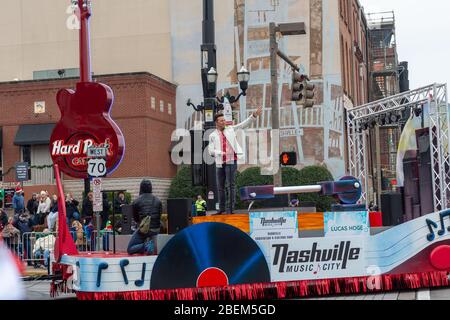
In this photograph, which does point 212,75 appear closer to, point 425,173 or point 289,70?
point 425,173

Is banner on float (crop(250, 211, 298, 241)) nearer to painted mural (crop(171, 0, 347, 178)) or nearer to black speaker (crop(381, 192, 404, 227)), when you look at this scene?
black speaker (crop(381, 192, 404, 227))

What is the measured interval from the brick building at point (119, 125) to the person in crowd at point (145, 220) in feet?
83.4

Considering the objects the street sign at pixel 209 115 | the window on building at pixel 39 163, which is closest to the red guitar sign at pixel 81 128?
the street sign at pixel 209 115

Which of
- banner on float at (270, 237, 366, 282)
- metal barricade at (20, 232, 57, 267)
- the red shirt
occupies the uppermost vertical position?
the red shirt

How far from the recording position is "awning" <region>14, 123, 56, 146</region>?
36.0 meters

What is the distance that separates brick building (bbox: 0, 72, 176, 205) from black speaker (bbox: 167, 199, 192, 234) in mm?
25895

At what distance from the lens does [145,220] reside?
32.9 feet

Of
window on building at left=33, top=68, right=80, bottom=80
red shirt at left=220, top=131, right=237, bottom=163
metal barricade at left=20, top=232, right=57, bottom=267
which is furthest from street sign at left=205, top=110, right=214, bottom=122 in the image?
window on building at left=33, top=68, right=80, bottom=80

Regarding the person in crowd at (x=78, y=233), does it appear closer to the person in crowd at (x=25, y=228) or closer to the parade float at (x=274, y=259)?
the person in crowd at (x=25, y=228)

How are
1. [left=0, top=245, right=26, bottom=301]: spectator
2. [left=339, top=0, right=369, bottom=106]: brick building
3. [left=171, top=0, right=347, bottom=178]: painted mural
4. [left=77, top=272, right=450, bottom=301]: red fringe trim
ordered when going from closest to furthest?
[left=0, top=245, right=26, bottom=301]: spectator
[left=77, top=272, right=450, bottom=301]: red fringe trim
[left=171, top=0, right=347, bottom=178]: painted mural
[left=339, top=0, right=369, bottom=106]: brick building

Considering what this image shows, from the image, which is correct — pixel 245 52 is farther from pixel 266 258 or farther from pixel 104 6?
pixel 266 258

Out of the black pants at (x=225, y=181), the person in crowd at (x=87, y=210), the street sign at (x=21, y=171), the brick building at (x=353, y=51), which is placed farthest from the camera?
the brick building at (x=353, y=51)

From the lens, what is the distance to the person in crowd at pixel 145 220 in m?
9.83

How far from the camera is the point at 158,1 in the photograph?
41406mm
